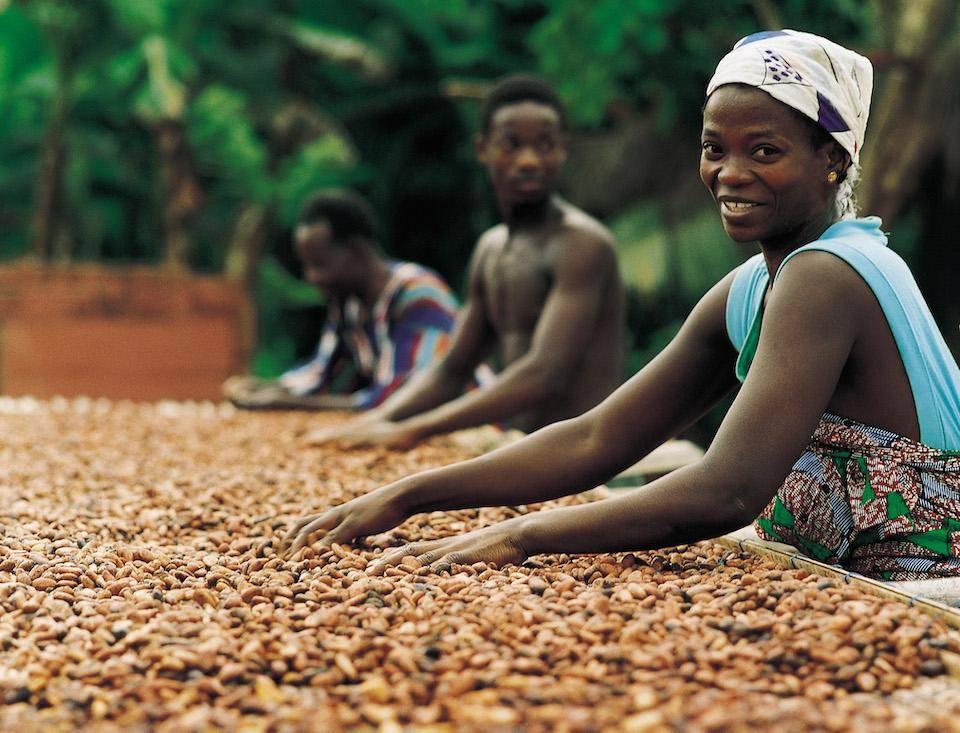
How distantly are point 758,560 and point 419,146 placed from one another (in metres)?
11.4

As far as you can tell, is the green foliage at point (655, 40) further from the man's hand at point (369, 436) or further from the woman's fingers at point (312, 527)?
the woman's fingers at point (312, 527)

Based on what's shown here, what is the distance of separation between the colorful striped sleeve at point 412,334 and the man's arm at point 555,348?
1309mm

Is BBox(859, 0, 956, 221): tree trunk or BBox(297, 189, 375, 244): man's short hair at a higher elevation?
BBox(859, 0, 956, 221): tree trunk

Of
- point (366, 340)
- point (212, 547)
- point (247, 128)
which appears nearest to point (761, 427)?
point (212, 547)

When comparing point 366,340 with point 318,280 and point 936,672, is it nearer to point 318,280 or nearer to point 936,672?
point 318,280

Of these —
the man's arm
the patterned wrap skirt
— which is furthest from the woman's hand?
the man's arm

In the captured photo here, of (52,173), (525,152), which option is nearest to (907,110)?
(525,152)

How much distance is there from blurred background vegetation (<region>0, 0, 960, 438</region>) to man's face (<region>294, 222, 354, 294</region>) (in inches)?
110

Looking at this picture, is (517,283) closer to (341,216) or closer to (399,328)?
(399,328)

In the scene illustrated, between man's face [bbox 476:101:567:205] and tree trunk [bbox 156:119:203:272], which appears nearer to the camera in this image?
man's face [bbox 476:101:567:205]

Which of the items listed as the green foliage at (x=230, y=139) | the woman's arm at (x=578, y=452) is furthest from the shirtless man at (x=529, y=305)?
the green foliage at (x=230, y=139)

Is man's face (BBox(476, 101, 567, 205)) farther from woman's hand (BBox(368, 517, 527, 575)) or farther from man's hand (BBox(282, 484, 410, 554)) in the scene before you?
woman's hand (BBox(368, 517, 527, 575))

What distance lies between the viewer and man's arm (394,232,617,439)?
380 centimetres

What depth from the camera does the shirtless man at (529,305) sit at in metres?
3.84
